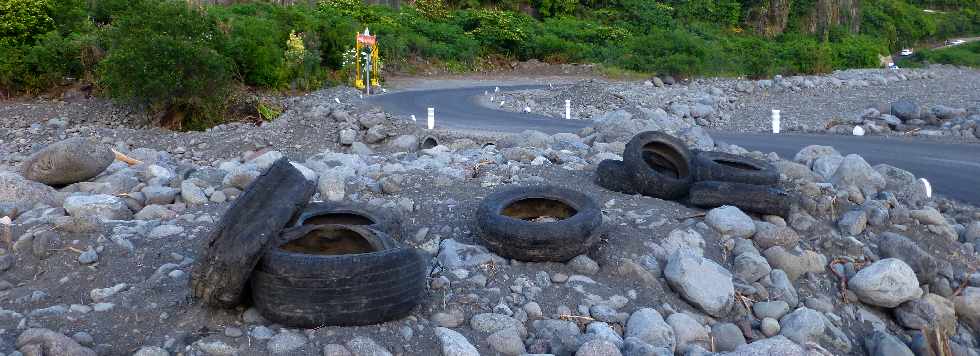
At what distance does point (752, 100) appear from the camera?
27625mm

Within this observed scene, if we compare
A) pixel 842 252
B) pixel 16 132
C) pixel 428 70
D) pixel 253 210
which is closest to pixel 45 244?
pixel 253 210

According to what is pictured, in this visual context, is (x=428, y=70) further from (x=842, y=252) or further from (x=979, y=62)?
(x=979, y=62)

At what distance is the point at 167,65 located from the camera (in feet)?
59.4

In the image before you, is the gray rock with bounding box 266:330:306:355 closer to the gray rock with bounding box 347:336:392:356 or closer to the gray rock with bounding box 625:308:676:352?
the gray rock with bounding box 347:336:392:356

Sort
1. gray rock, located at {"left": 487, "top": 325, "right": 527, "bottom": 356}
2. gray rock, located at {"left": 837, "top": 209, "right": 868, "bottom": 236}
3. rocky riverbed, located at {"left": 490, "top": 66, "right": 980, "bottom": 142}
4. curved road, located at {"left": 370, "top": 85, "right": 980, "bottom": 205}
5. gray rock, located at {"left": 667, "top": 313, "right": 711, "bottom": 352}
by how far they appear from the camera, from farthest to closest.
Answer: rocky riverbed, located at {"left": 490, "top": 66, "right": 980, "bottom": 142} → curved road, located at {"left": 370, "top": 85, "right": 980, "bottom": 205} → gray rock, located at {"left": 837, "top": 209, "right": 868, "bottom": 236} → gray rock, located at {"left": 667, "top": 313, "right": 711, "bottom": 352} → gray rock, located at {"left": 487, "top": 325, "right": 527, "bottom": 356}

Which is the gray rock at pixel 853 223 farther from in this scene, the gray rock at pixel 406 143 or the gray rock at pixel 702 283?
the gray rock at pixel 406 143

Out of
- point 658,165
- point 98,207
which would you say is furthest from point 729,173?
point 98,207

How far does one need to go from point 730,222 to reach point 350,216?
12.9 feet

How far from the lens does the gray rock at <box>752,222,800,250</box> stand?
787 centimetres

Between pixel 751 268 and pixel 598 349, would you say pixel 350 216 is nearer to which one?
pixel 598 349

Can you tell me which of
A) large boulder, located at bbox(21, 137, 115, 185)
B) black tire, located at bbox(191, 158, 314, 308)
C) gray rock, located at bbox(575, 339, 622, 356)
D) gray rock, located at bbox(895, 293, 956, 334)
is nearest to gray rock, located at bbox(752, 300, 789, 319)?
gray rock, located at bbox(895, 293, 956, 334)

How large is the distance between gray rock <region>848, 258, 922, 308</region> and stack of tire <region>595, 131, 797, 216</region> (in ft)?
4.27

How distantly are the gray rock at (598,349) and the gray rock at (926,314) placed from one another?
12.0 ft

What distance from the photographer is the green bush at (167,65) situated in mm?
18031
